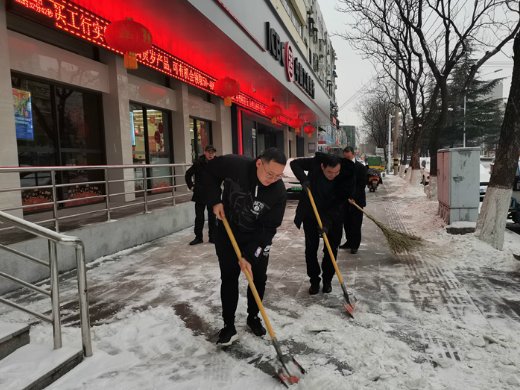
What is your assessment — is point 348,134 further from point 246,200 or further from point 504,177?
point 246,200

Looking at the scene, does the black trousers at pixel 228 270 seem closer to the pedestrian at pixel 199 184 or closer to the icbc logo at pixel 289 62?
the pedestrian at pixel 199 184

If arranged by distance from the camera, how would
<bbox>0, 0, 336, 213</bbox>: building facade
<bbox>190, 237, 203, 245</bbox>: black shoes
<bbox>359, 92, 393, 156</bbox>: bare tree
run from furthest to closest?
1. <bbox>359, 92, 393, 156</bbox>: bare tree
2. <bbox>190, 237, 203, 245</bbox>: black shoes
3. <bbox>0, 0, 336, 213</bbox>: building facade

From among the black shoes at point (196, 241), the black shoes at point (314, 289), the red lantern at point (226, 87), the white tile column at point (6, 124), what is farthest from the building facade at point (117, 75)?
the black shoes at point (314, 289)

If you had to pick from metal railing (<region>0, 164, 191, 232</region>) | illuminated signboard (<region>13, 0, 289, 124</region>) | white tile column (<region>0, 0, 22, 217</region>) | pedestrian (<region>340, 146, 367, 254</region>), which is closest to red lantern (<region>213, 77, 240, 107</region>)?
illuminated signboard (<region>13, 0, 289, 124</region>)

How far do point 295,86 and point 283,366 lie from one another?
1442 cm

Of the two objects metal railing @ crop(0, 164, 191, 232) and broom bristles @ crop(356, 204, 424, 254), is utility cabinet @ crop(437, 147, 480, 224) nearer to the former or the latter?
broom bristles @ crop(356, 204, 424, 254)

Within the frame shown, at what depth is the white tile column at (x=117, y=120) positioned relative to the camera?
→ 8.84m

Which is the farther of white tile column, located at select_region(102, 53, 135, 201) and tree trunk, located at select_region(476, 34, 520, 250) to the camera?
white tile column, located at select_region(102, 53, 135, 201)

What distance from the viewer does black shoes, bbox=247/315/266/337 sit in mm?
3435

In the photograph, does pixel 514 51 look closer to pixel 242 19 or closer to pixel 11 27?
pixel 242 19

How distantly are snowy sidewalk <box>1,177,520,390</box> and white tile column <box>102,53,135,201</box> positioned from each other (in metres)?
A: 3.74

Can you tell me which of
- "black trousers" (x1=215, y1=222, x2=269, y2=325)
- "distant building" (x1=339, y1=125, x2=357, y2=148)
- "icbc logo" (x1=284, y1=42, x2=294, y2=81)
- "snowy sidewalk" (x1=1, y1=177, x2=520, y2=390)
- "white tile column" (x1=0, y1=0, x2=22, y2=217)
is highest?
"distant building" (x1=339, y1=125, x2=357, y2=148)

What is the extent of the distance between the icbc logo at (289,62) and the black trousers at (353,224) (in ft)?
29.5

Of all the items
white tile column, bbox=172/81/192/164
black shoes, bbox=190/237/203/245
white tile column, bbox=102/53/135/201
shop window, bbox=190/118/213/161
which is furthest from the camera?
shop window, bbox=190/118/213/161
